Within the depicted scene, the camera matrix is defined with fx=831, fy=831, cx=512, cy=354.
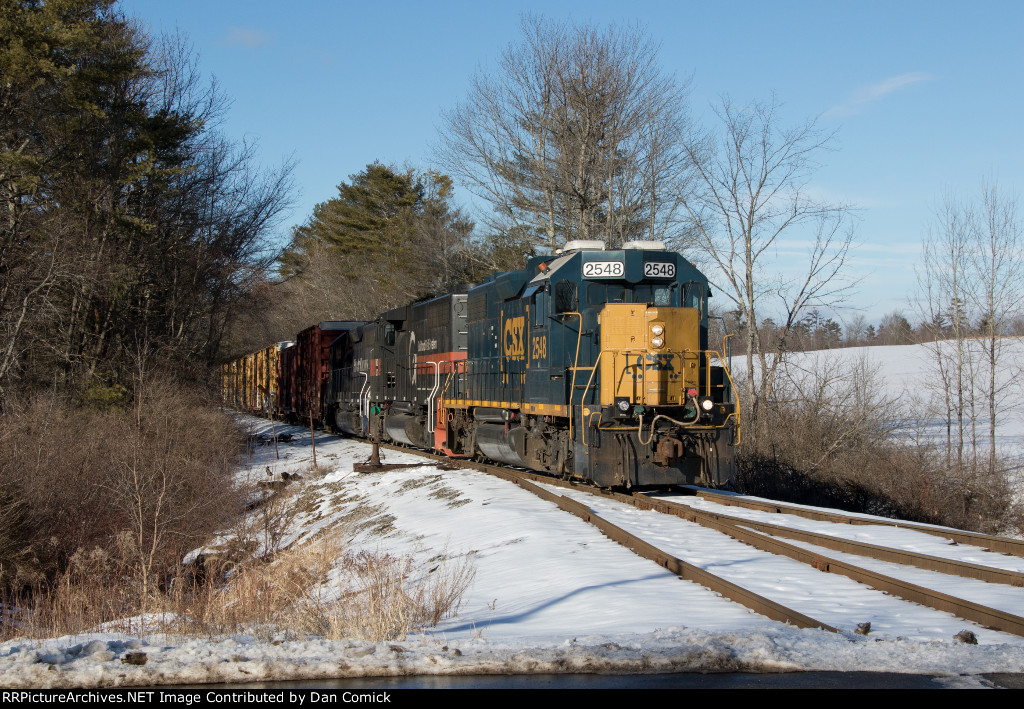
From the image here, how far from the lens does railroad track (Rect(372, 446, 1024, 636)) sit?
5.64 meters

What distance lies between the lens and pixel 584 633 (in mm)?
5223

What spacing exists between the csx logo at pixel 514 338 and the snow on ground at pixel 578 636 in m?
3.96

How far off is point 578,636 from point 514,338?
909 cm

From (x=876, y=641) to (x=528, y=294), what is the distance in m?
8.92

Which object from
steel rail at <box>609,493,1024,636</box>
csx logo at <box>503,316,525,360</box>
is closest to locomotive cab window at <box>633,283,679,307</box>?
csx logo at <box>503,316,525,360</box>

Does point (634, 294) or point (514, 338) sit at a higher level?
point (634, 294)

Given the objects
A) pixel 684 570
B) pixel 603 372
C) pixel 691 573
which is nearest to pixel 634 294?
pixel 603 372

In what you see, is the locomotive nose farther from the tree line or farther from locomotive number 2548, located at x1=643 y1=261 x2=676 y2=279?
the tree line

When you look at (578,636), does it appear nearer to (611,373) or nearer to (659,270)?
(611,373)

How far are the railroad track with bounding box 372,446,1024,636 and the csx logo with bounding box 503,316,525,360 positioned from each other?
2.39 metres

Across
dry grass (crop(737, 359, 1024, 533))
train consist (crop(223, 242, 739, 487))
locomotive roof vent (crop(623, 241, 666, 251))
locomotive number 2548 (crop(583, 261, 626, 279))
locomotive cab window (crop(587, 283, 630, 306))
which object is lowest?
dry grass (crop(737, 359, 1024, 533))

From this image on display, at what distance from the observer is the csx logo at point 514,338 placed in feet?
44.4

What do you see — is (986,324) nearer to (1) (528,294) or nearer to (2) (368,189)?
(1) (528,294)
